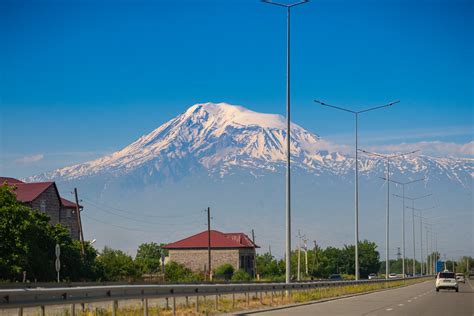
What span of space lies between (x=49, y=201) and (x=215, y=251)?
4266cm

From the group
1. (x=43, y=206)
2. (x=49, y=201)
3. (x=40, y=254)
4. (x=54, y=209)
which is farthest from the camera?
(x=54, y=209)

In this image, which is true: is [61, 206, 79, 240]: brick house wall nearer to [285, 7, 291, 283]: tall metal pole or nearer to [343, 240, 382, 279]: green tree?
[285, 7, 291, 283]: tall metal pole

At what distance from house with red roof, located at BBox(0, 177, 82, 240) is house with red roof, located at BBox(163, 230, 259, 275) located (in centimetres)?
3536

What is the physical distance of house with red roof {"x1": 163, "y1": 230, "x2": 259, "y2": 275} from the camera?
13300cm

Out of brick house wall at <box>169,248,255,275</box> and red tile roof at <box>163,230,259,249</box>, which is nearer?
brick house wall at <box>169,248,255,275</box>

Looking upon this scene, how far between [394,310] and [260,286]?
19.6 ft

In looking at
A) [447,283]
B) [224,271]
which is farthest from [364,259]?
[447,283]

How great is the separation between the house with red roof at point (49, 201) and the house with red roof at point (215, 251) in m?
35.4

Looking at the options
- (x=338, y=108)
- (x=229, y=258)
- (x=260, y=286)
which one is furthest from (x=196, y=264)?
(x=260, y=286)

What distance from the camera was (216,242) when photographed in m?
134

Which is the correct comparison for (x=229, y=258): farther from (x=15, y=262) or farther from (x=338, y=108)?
(x=15, y=262)

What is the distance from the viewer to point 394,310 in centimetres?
3027

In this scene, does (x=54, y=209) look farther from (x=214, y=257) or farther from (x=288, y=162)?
(x=288, y=162)

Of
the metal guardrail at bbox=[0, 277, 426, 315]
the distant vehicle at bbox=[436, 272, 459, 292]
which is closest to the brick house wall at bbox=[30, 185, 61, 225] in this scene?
the distant vehicle at bbox=[436, 272, 459, 292]
